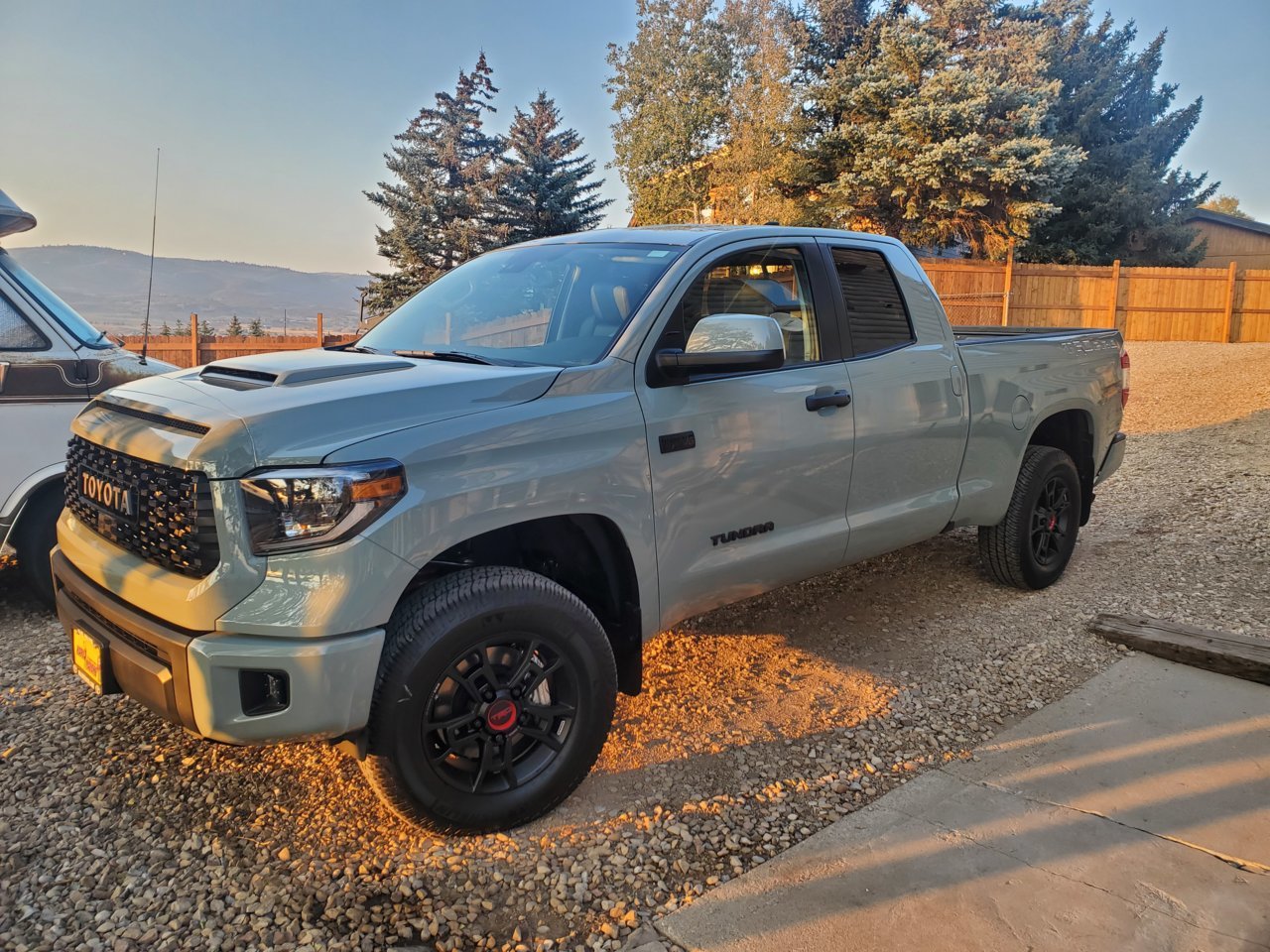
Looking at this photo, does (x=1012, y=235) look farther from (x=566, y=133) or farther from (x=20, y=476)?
(x=20, y=476)

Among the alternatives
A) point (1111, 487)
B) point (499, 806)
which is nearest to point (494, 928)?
point (499, 806)

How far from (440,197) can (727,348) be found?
30.8 metres

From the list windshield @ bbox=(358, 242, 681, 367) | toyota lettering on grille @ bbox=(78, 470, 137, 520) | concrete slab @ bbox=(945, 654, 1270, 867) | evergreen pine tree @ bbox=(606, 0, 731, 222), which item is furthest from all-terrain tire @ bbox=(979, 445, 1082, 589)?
evergreen pine tree @ bbox=(606, 0, 731, 222)

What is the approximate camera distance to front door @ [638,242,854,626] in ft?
10.2

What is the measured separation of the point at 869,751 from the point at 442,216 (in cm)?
3128

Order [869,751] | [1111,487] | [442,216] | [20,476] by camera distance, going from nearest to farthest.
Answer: [869,751], [20,476], [1111,487], [442,216]

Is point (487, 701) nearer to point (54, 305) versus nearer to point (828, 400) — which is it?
point (828, 400)

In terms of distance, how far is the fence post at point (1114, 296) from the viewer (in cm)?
2284

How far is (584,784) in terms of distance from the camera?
3.10 m

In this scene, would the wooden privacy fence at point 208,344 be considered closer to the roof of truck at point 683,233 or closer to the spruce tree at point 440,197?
the spruce tree at point 440,197

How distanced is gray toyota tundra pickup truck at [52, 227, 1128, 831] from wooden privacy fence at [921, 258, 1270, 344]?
20.2 meters

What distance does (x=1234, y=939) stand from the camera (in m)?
2.29

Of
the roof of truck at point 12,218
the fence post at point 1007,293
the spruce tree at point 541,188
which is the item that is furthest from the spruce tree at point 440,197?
the roof of truck at point 12,218

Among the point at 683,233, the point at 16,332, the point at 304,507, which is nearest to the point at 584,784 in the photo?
the point at 304,507
